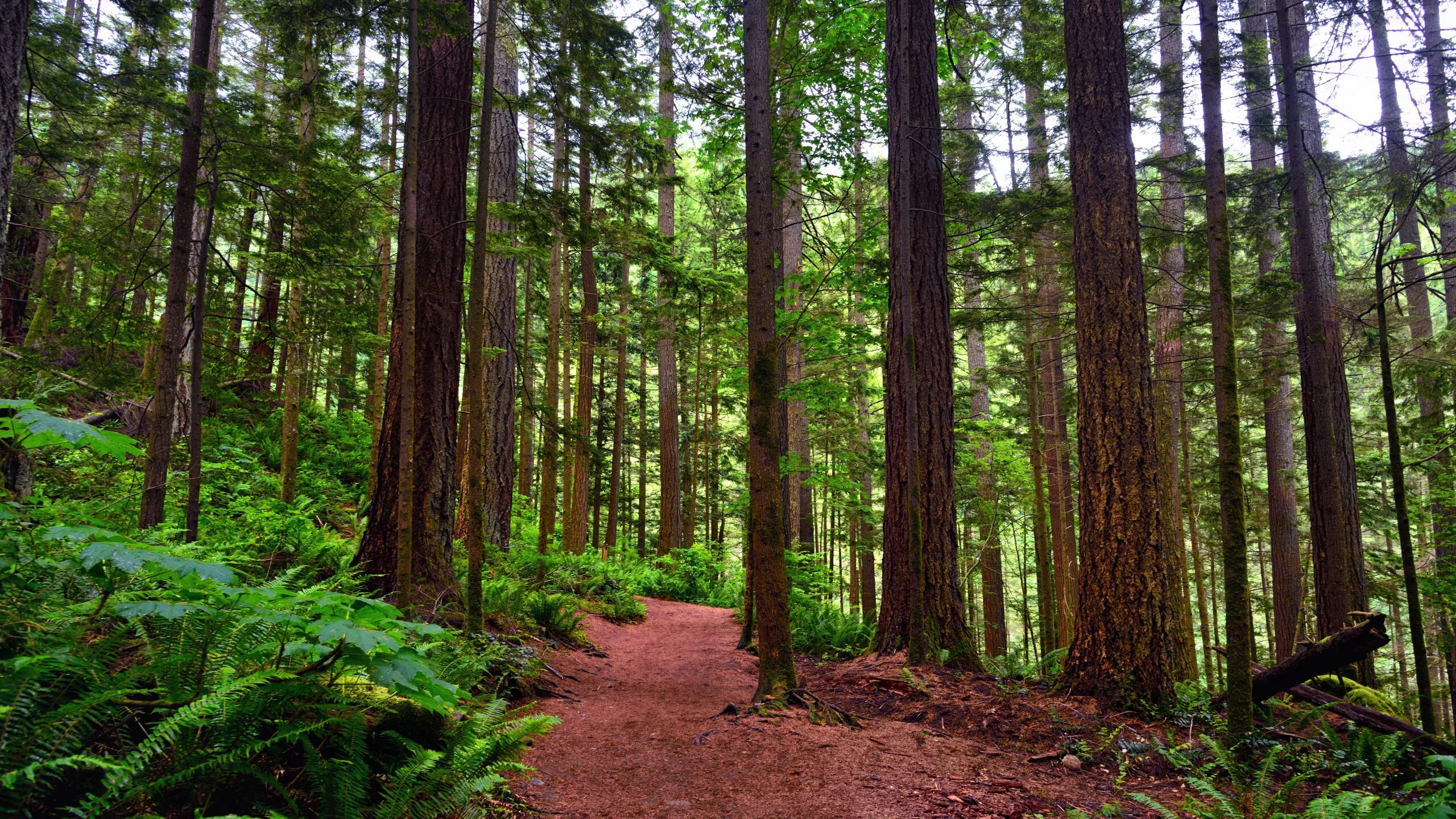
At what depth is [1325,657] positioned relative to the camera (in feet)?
14.9

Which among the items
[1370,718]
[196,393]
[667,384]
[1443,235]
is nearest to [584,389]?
[667,384]

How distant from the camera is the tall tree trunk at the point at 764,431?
552 centimetres

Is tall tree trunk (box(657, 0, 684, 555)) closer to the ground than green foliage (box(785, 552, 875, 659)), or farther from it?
farther from it

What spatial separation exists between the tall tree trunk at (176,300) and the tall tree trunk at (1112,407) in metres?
8.22

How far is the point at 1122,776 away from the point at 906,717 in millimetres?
1727

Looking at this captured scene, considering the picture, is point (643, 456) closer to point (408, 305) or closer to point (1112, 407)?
point (408, 305)

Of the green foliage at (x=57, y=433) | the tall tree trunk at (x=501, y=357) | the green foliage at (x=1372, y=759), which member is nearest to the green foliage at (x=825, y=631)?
the green foliage at (x=1372, y=759)

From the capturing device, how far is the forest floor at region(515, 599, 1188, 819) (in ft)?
12.3

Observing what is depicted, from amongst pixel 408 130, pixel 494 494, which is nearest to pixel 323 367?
pixel 494 494

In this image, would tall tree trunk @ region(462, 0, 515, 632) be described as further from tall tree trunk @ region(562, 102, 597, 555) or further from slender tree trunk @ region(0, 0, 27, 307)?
tall tree trunk @ region(562, 102, 597, 555)

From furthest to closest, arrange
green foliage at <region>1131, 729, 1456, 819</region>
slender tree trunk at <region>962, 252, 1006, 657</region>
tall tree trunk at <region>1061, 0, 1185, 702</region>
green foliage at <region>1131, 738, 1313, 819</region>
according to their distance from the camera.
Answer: slender tree trunk at <region>962, 252, 1006, 657</region>, tall tree trunk at <region>1061, 0, 1185, 702</region>, green foliage at <region>1131, 738, 1313, 819</region>, green foliage at <region>1131, 729, 1456, 819</region>

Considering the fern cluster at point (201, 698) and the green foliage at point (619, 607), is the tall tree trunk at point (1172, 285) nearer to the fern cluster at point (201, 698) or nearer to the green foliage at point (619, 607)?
the green foliage at point (619, 607)

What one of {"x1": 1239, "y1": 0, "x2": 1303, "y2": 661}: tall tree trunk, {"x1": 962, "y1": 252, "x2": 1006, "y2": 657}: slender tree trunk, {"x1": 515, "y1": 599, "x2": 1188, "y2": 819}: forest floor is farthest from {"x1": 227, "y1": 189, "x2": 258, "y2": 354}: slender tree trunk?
{"x1": 1239, "y1": 0, "x2": 1303, "y2": 661}: tall tree trunk

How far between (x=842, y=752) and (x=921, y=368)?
14.7 ft
